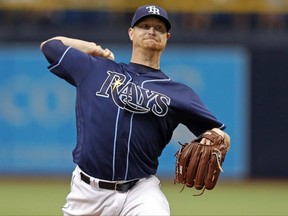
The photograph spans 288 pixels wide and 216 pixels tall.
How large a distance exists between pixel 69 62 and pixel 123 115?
0.52m

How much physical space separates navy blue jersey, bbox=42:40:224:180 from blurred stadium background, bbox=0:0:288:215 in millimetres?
8339

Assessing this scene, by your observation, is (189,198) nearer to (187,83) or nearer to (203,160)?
(187,83)

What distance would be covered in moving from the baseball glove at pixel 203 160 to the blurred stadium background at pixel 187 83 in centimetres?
831

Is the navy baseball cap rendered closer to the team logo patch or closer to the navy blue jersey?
the navy blue jersey

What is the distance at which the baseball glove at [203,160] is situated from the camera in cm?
550

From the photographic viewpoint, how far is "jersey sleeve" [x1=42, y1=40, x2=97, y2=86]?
5.63 metres

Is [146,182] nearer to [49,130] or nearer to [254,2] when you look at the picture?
[49,130]

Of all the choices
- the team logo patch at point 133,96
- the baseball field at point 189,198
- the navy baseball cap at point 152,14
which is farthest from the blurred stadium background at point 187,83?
the team logo patch at point 133,96

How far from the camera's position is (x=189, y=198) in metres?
12.1

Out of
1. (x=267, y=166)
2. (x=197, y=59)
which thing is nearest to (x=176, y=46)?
(x=197, y=59)

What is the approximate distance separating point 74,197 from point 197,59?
9.05 meters

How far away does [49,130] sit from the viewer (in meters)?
14.2

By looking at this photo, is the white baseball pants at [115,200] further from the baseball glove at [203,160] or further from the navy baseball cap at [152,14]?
the navy baseball cap at [152,14]

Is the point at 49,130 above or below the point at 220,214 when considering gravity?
above
